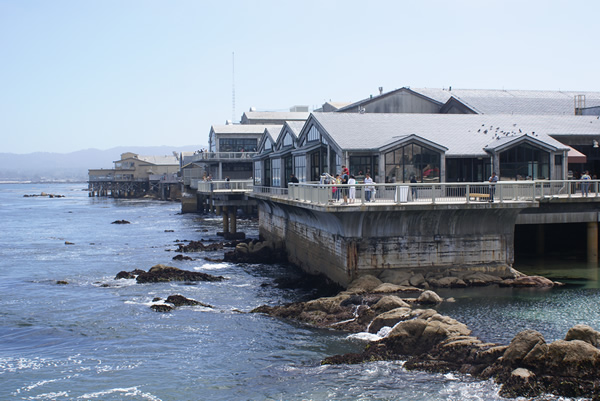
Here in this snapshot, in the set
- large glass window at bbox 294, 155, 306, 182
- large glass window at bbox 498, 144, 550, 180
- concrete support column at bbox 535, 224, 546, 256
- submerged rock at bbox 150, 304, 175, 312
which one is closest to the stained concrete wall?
large glass window at bbox 498, 144, 550, 180

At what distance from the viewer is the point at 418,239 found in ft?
99.3

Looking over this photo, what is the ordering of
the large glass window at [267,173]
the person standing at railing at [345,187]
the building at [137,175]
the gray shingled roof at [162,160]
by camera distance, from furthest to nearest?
1. the gray shingled roof at [162,160]
2. the building at [137,175]
3. the large glass window at [267,173]
4. the person standing at railing at [345,187]

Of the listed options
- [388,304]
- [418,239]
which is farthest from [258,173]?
[388,304]

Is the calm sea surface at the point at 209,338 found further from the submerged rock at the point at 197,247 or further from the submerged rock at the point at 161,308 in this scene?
the submerged rock at the point at 197,247

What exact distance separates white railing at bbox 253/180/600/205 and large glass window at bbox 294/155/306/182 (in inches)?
266

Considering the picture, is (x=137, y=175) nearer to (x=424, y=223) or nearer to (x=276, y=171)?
(x=276, y=171)

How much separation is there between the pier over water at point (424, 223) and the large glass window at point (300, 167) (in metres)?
7.59

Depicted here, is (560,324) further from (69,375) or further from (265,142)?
(265,142)

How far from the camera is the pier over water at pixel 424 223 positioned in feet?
95.8

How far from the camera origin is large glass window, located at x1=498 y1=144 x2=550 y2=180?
35.6 meters

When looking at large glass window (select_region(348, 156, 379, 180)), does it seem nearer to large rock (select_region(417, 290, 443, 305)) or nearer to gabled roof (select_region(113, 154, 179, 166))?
large rock (select_region(417, 290, 443, 305))

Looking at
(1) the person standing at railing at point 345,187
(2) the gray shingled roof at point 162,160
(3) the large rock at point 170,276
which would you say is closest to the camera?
(1) the person standing at railing at point 345,187

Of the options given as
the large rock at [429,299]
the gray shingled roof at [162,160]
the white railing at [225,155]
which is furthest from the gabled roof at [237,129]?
the gray shingled roof at [162,160]

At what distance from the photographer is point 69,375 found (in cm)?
2039
